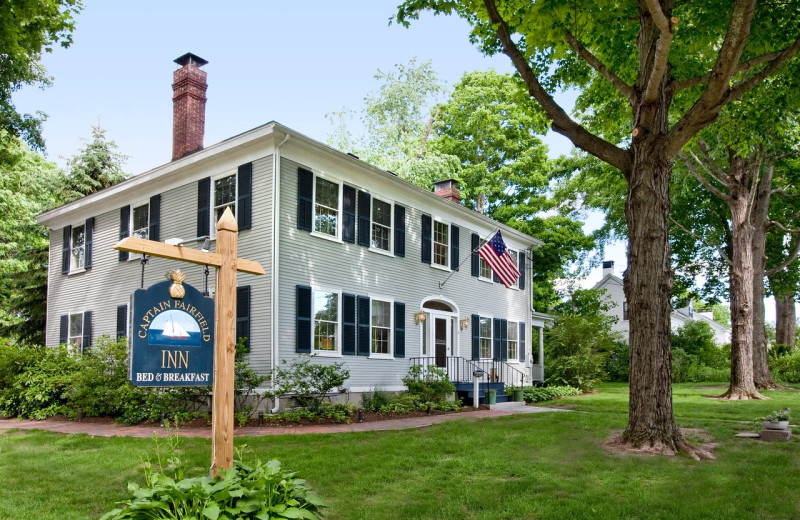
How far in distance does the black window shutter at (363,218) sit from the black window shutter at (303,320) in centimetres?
222

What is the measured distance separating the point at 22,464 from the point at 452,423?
22.1 ft

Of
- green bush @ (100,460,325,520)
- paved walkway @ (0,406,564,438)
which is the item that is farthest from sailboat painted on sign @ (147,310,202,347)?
paved walkway @ (0,406,564,438)

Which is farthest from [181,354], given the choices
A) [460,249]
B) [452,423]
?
[460,249]

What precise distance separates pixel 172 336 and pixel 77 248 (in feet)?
49.5

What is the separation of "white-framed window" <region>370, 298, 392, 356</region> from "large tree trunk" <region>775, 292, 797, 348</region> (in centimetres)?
2200

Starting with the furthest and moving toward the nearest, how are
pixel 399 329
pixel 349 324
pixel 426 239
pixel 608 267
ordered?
pixel 608 267 → pixel 426 239 → pixel 399 329 → pixel 349 324

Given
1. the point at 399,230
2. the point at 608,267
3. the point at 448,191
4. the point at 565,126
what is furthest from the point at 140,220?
the point at 608,267

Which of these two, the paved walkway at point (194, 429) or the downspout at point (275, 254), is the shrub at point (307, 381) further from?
the paved walkway at point (194, 429)

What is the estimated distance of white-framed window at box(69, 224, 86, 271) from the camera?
17836 mm

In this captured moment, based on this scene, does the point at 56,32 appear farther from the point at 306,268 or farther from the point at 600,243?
the point at 600,243

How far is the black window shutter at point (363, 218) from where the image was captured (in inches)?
592

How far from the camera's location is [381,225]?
1587 cm

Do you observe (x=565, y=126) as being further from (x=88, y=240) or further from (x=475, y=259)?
(x=88, y=240)

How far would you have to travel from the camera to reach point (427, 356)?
A: 1706 cm
